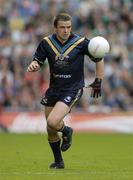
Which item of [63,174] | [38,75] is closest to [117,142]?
[38,75]

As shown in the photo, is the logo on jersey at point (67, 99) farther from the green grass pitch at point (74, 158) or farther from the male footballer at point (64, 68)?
the green grass pitch at point (74, 158)

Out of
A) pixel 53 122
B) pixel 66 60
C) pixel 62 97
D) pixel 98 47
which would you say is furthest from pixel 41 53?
pixel 53 122

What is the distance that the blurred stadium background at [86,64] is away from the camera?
25.7 metres

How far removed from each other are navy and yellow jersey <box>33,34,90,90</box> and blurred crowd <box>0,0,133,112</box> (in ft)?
41.0

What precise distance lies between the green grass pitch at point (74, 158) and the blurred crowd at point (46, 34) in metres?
2.08

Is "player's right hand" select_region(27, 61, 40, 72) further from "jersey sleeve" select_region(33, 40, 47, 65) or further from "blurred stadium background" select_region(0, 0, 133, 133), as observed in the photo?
"blurred stadium background" select_region(0, 0, 133, 133)

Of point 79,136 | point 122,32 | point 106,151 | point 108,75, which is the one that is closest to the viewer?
point 106,151

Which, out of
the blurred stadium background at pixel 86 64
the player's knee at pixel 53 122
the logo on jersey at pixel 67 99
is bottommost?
the blurred stadium background at pixel 86 64

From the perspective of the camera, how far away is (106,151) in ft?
60.3

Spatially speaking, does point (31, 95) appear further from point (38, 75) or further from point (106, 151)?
point (106, 151)

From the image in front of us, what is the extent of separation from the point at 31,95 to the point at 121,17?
18.3ft

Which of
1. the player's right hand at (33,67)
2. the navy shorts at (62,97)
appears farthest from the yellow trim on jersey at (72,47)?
the navy shorts at (62,97)

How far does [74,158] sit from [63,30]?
372 cm

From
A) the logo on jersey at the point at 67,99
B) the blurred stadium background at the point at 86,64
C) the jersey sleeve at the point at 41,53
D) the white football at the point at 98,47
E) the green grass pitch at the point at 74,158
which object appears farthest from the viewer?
the blurred stadium background at the point at 86,64
